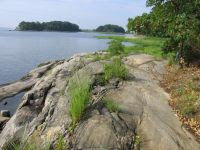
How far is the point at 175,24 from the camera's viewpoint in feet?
70.7

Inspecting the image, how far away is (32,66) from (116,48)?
20669 millimetres

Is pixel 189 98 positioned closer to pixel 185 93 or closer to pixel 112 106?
pixel 185 93

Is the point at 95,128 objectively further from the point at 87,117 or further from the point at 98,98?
the point at 98,98

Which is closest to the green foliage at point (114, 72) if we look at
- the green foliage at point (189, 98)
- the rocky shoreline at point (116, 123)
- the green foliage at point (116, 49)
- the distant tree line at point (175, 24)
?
the rocky shoreline at point (116, 123)

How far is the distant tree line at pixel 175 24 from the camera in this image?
20938 mm

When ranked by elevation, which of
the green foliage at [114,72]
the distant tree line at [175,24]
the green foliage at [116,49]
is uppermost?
the distant tree line at [175,24]

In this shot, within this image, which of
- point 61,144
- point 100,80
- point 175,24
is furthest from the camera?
point 175,24

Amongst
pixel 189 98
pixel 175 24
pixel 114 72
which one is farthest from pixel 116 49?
pixel 189 98

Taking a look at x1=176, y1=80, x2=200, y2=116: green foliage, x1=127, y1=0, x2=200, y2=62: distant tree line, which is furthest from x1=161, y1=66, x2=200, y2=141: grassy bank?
x1=127, y1=0, x2=200, y2=62: distant tree line

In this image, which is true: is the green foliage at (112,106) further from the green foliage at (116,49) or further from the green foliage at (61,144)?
the green foliage at (116,49)

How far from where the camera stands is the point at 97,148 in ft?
33.6

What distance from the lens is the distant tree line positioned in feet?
68.7

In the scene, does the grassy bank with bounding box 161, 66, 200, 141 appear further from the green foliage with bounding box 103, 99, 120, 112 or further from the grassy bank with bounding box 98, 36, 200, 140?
the green foliage with bounding box 103, 99, 120, 112

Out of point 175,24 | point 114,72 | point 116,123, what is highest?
point 175,24
